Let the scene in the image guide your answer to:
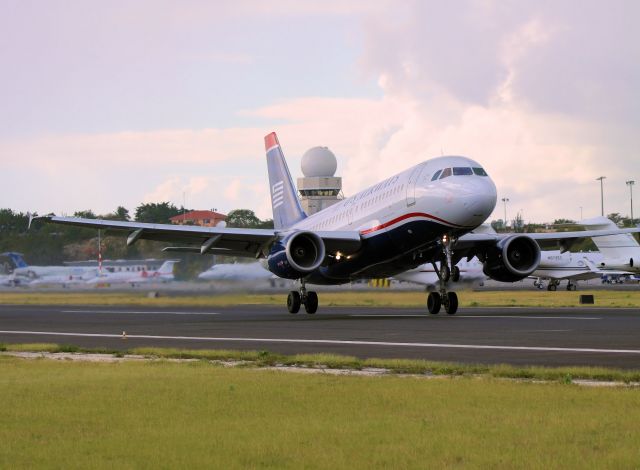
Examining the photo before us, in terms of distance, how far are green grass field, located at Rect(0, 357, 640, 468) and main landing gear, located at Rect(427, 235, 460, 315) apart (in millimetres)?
18419

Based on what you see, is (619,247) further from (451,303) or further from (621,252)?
(451,303)

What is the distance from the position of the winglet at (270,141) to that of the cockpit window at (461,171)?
59.6 ft

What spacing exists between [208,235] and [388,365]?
23.1m

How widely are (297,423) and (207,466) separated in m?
2.21

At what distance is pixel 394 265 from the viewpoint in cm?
3609

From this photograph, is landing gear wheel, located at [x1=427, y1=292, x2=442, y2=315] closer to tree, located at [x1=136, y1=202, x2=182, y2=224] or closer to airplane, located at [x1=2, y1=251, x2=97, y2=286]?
airplane, located at [x1=2, y1=251, x2=97, y2=286]

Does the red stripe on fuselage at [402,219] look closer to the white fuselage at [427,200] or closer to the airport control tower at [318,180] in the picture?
the white fuselage at [427,200]

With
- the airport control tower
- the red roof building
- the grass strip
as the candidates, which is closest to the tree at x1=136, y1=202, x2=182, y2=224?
the red roof building

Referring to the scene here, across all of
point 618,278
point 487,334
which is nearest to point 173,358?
point 487,334

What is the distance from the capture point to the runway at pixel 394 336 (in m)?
18.2

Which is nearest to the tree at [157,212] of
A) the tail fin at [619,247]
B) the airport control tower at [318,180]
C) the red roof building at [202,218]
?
the red roof building at [202,218]

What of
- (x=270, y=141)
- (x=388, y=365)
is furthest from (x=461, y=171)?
(x=270, y=141)

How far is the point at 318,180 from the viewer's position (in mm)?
110125

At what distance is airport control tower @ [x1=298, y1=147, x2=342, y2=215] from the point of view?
108375 millimetres
